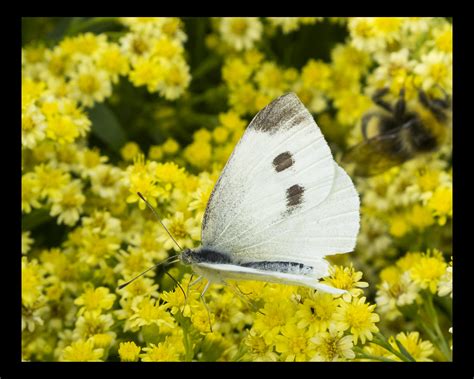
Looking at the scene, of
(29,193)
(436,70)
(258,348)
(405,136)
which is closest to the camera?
(258,348)

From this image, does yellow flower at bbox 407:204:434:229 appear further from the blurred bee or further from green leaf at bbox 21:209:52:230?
green leaf at bbox 21:209:52:230

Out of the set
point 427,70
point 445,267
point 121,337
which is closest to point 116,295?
point 121,337

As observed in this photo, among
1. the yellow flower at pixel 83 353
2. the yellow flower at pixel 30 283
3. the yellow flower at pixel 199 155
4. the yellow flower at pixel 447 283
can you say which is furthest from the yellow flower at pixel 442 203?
the yellow flower at pixel 30 283

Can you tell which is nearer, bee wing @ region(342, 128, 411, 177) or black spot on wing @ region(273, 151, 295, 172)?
black spot on wing @ region(273, 151, 295, 172)

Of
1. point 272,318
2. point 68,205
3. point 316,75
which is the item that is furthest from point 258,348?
point 316,75

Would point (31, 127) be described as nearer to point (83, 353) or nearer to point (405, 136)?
point (83, 353)

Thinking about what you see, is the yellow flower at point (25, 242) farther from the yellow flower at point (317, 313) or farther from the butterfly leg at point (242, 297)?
the yellow flower at point (317, 313)

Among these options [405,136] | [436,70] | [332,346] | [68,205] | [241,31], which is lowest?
[332,346]

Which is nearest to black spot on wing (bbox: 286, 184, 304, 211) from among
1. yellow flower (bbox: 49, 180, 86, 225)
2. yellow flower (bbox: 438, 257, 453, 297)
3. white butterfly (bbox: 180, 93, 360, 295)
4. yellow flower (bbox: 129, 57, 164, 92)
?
white butterfly (bbox: 180, 93, 360, 295)
